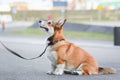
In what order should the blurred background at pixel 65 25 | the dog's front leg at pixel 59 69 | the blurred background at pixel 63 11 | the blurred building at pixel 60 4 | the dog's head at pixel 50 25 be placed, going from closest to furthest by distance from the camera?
the dog's head at pixel 50 25, the dog's front leg at pixel 59 69, the blurred background at pixel 65 25, the blurred background at pixel 63 11, the blurred building at pixel 60 4

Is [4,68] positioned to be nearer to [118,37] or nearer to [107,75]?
[107,75]

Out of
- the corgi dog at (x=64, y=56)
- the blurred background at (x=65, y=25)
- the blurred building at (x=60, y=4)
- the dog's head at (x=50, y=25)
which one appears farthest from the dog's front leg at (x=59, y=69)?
the blurred building at (x=60, y=4)

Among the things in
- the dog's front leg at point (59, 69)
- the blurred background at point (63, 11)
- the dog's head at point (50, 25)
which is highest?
the dog's head at point (50, 25)

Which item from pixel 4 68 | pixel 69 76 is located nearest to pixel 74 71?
pixel 69 76

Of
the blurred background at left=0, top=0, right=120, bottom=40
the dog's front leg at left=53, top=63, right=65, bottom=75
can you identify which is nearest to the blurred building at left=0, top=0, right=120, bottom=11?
the blurred background at left=0, top=0, right=120, bottom=40

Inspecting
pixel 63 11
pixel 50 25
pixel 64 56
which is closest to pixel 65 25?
pixel 64 56

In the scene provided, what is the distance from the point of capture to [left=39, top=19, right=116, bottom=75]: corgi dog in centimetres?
1027

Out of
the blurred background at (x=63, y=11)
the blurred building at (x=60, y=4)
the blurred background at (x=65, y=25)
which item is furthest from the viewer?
the blurred building at (x=60, y=4)

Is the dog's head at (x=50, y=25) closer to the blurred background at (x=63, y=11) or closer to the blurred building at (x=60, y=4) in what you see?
the blurred background at (x=63, y=11)

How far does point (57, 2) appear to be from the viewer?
80375mm

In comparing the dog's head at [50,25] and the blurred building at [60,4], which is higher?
the dog's head at [50,25]

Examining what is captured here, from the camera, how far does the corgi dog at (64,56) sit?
1027 cm

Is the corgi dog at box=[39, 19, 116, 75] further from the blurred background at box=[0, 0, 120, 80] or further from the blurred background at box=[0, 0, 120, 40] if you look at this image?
the blurred background at box=[0, 0, 120, 40]

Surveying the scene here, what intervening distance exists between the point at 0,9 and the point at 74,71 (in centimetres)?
6998
